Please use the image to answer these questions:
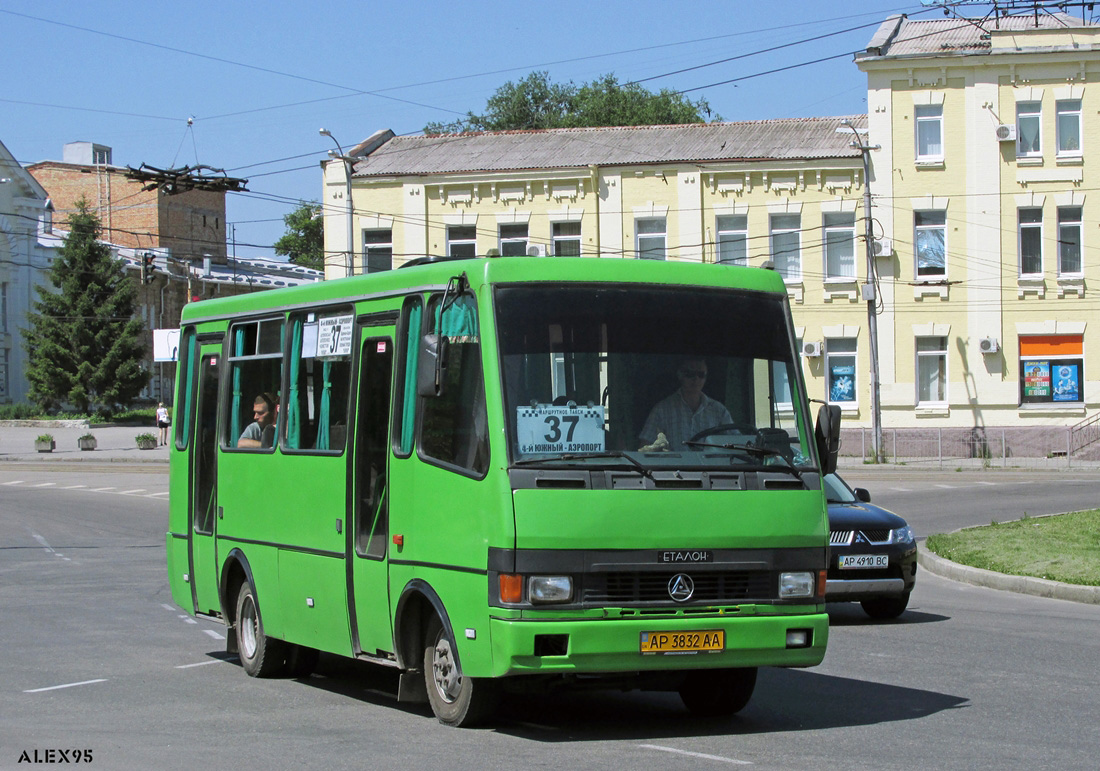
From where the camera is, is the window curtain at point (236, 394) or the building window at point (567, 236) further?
the building window at point (567, 236)

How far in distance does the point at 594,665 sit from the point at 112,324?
218 feet

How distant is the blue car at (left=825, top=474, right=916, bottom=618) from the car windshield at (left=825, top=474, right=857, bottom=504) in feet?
1.76

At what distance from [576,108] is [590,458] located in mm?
74978

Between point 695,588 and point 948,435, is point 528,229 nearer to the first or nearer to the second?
point 948,435

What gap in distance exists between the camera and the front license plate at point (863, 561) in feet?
44.7

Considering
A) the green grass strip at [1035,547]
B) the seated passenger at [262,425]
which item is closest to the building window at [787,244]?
the green grass strip at [1035,547]

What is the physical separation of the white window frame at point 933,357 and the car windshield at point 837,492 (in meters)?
31.1

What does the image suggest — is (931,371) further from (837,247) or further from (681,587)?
(681,587)

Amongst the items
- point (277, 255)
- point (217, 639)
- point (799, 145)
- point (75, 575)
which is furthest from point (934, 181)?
point (277, 255)

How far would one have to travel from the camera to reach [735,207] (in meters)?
47.1

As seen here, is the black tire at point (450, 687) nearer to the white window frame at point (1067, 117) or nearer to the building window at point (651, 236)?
the building window at point (651, 236)

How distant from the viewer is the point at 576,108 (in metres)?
81.2

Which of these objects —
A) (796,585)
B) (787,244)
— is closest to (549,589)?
(796,585)

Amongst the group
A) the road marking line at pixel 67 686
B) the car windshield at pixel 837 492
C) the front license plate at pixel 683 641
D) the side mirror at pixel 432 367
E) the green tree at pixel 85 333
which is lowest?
the road marking line at pixel 67 686
